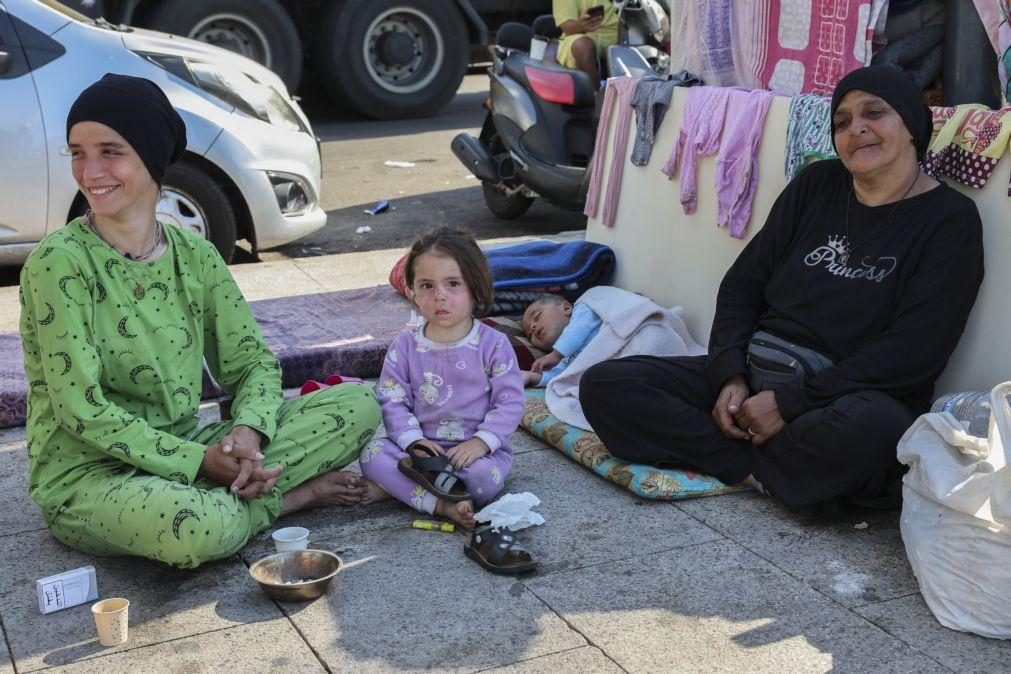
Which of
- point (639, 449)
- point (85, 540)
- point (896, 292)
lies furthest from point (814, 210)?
point (85, 540)

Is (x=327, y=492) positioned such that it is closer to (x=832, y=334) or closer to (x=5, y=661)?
(x=5, y=661)

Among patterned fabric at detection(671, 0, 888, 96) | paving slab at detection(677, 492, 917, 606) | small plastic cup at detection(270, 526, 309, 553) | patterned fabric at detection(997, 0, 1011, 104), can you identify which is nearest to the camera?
paving slab at detection(677, 492, 917, 606)

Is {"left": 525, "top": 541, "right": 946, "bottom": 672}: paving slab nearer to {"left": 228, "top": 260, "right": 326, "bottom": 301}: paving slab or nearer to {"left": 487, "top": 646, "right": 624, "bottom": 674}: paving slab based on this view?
{"left": 487, "top": 646, "right": 624, "bottom": 674}: paving slab

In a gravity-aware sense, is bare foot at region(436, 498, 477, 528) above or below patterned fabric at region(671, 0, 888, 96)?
below

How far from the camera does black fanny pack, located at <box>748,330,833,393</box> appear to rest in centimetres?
387

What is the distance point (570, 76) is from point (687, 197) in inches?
95.5

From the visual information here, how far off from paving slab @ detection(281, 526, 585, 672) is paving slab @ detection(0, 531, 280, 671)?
0.18 metres

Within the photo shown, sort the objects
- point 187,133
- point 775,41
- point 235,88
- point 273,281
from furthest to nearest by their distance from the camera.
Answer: point 235,88 < point 273,281 < point 187,133 < point 775,41

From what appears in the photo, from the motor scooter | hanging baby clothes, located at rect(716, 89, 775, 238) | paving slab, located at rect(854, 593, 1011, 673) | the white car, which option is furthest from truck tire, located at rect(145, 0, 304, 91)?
paving slab, located at rect(854, 593, 1011, 673)

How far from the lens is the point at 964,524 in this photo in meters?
3.12

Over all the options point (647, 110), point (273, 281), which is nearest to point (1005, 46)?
point (647, 110)

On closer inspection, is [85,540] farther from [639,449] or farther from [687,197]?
[687,197]

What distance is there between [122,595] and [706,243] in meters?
2.81

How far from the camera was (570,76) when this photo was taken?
741 cm
